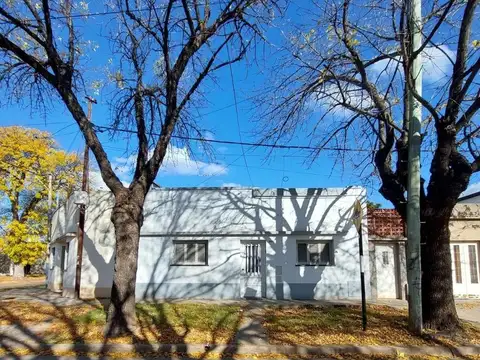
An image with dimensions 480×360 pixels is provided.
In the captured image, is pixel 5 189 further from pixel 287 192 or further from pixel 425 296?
pixel 425 296

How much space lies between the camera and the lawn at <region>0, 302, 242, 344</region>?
29.2 feet

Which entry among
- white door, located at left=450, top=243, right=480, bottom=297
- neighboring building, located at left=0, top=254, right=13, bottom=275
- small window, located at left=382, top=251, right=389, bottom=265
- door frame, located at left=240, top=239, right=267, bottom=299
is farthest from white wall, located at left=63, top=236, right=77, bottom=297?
neighboring building, located at left=0, top=254, right=13, bottom=275

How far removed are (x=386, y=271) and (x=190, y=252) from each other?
7738mm

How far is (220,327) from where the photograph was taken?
9.96 m

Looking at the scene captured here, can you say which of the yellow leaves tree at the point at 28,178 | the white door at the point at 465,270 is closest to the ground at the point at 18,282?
the yellow leaves tree at the point at 28,178

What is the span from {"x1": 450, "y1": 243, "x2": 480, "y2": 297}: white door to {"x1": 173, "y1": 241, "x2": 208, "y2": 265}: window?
389 inches

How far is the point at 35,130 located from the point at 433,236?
110 ft

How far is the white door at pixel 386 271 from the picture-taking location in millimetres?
16547

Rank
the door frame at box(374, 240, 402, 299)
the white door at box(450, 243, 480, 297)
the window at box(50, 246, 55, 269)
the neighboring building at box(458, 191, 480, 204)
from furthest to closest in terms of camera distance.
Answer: the neighboring building at box(458, 191, 480, 204), the window at box(50, 246, 55, 269), the white door at box(450, 243, 480, 297), the door frame at box(374, 240, 402, 299)

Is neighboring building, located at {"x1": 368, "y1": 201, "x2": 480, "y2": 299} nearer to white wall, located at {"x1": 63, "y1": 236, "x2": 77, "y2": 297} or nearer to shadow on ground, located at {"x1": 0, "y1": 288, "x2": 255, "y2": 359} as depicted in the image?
shadow on ground, located at {"x1": 0, "y1": 288, "x2": 255, "y2": 359}

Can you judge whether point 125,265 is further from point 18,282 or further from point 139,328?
point 18,282

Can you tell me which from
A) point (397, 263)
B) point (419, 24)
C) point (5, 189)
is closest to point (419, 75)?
point (419, 24)

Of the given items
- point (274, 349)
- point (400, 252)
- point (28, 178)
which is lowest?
point (274, 349)

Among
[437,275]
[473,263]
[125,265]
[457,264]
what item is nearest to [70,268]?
[125,265]
